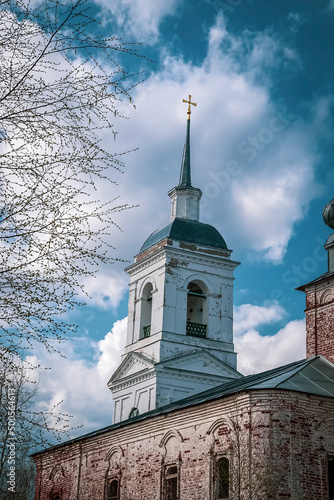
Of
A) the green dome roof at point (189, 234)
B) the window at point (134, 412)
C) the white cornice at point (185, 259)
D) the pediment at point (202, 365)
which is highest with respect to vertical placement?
the green dome roof at point (189, 234)

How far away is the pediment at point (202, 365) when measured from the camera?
2411 centimetres

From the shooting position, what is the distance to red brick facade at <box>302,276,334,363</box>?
17.3 metres

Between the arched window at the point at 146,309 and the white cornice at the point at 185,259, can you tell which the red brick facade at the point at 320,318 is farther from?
the arched window at the point at 146,309

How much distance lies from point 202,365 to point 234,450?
10.1 m

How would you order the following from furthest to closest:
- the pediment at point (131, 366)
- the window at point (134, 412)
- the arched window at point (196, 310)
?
1. the arched window at point (196, 310)
2. the window at point (134, 412)
3. the pediment at point (131, 366)

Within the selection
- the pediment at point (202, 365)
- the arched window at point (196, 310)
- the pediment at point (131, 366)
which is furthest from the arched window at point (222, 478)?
the arched window at point (196, 310)

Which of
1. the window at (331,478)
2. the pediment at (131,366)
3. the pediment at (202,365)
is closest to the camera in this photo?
the window at (331,478)

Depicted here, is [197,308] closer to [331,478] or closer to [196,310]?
[196,310]

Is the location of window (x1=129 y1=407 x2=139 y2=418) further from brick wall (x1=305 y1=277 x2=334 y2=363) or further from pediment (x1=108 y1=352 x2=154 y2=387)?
brick wall (x1=305 y1=277 x2=334 y2=363)

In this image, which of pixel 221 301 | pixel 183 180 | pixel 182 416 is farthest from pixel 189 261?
pixel 182 416

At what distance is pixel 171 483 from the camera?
54.3 feet

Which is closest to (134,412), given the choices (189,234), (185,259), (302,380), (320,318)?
(185,259)

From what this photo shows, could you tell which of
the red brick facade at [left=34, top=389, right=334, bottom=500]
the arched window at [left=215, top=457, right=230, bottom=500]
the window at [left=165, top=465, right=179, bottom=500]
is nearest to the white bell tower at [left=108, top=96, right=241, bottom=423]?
the red brick facade at [left=34, top=389, right=334, bottom=500]

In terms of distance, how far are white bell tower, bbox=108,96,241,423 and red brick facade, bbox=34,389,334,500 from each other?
5706 mm
